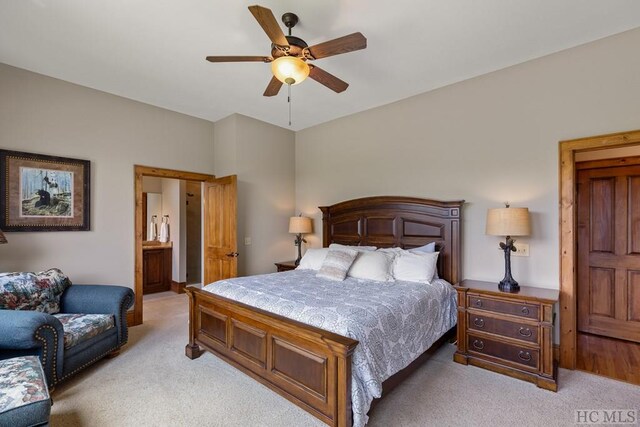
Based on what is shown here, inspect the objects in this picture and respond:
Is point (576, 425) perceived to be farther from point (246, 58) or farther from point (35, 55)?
point (35, 55)

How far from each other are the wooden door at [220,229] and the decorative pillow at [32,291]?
1754 mm

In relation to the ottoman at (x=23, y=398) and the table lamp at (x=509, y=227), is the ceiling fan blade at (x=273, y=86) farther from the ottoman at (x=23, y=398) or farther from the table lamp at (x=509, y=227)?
the ottoman at (x=23, y=398)

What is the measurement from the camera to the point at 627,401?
2.30 metres

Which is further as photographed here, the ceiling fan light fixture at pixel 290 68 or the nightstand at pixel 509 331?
the nightstand at pixel 509 331

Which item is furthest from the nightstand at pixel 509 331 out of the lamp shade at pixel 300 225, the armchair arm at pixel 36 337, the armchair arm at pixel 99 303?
the armchair arm at pixel 36 337

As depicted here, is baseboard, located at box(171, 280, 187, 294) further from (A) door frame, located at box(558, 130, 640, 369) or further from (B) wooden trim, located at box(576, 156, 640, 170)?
(B) wooden trim, located at box(576, 156, 640, 170)

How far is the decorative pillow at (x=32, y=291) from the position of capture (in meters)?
2.75

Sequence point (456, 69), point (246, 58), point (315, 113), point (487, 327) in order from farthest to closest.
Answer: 1. point (315, 113)
2. point (456, 69)
3. point (487, 327)
4. point (246, 58)

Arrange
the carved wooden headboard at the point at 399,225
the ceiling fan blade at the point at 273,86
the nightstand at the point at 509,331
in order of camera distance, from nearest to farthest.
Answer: the nightstand at the point at 509,331 < the ceiling fan blade at the point at 273,86 < the carved wooden headboard at the point at 399,225

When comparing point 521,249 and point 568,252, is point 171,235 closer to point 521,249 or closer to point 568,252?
point 521,249

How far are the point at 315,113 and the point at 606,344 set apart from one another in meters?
4.47

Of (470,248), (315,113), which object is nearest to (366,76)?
(315,113)

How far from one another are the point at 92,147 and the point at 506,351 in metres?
4.93

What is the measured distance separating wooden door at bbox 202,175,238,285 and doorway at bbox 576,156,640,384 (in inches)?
164
